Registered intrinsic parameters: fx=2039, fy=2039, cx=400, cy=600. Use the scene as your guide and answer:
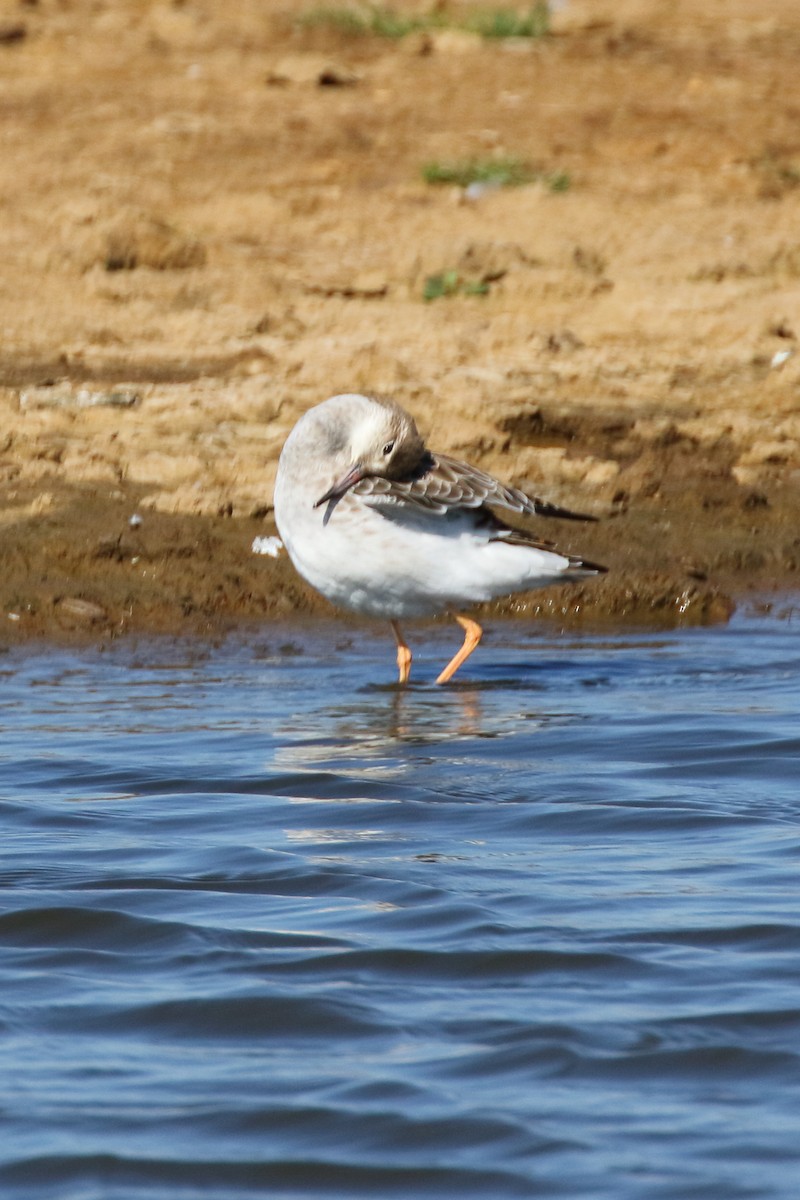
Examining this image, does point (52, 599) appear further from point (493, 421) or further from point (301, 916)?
point (301, 916)

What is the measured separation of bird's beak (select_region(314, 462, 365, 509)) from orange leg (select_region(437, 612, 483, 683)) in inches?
33.3

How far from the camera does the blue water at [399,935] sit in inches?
146

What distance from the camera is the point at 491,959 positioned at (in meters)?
4.62

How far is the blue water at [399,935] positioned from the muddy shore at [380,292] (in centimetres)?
144

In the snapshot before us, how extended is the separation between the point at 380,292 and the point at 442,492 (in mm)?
4388

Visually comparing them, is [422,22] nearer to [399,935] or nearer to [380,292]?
[380,292]

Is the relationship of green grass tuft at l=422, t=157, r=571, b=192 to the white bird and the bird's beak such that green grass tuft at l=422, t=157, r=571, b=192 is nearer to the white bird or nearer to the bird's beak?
the white bird

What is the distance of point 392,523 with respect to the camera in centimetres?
742

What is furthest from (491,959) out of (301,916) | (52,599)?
(52,599)

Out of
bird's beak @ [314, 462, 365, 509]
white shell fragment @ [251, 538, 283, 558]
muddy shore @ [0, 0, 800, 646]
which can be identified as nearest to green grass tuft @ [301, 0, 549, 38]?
muddy shore @ [0, 0, 800, 646]

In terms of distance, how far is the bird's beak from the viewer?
7.34 meters

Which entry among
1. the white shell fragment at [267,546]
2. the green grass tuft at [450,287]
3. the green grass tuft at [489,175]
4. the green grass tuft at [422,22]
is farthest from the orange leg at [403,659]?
the green grass tuft at [422,22]

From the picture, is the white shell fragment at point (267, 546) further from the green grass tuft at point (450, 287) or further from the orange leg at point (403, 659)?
the green grass tuft at point (450, 287)

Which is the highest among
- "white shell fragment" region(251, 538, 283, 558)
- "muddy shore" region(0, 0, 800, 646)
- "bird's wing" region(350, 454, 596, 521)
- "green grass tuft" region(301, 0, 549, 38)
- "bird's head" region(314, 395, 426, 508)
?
"green grass tuft" region(301, 0, 549, 38)
